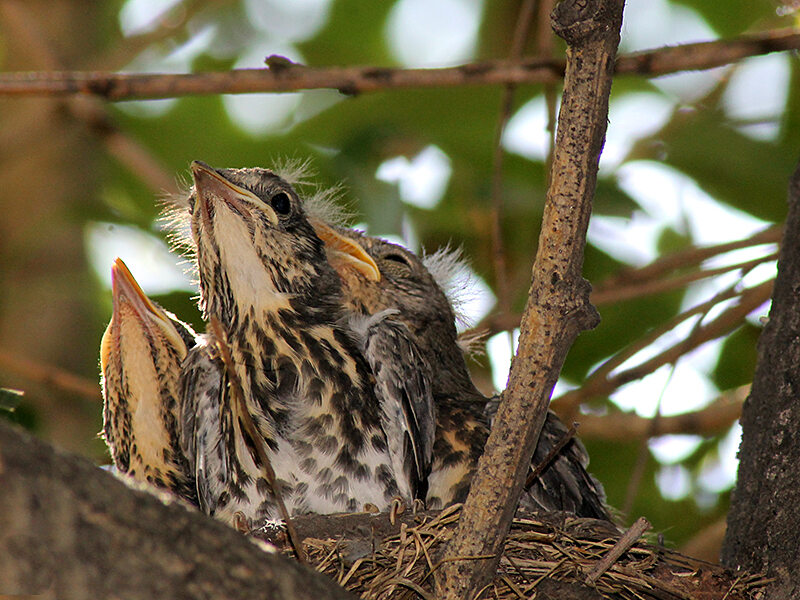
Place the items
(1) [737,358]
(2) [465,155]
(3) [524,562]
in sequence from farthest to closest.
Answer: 1. (2) [465,155]
2. (1) [737,358]
3. (3) [524,562]

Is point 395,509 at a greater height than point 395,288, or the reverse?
point 395,288

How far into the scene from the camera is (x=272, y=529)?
234 centimetres

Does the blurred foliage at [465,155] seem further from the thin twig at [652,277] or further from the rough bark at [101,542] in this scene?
the rough bark at [101,542]

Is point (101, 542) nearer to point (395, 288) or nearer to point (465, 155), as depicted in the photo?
point (395, 288)

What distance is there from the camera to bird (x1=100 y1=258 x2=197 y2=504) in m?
2.77

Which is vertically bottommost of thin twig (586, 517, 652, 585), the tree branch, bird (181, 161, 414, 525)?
thin twig (586, 517, 652, 585)

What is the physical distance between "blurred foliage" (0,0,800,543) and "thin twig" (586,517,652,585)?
1.77m

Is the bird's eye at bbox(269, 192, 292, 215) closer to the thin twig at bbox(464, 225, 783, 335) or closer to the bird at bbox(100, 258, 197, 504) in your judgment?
the bird at bbox(100, 258, 197, 504)

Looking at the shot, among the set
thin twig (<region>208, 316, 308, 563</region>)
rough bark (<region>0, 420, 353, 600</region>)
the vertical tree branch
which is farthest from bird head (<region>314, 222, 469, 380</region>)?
rough bark (<region>0, 420, 353, 600</region>)

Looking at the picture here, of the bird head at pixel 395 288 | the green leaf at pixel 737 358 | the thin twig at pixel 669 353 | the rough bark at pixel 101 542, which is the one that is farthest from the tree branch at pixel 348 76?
the rough bark at pixel 101 542

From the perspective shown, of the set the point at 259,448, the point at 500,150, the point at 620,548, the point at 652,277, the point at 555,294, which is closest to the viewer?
the point at 555,294

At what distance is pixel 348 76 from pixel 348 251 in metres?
0.69

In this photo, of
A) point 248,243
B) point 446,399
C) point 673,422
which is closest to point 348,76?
point 248,243

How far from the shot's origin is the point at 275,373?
8.71ft
